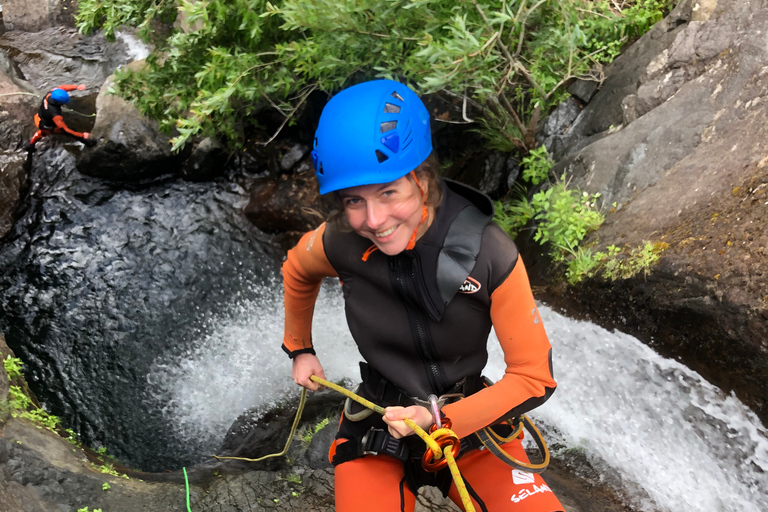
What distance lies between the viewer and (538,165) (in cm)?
487

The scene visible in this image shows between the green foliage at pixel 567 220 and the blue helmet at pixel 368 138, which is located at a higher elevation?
the blue helmet at pixel 368 138

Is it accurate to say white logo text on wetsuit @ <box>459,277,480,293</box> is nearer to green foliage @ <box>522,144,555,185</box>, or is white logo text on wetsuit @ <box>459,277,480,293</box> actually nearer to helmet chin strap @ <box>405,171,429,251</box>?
helmet chin strap @ <box>405,171,429,251</box>

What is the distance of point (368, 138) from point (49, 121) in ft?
26.3

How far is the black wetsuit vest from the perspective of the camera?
1.81 metres

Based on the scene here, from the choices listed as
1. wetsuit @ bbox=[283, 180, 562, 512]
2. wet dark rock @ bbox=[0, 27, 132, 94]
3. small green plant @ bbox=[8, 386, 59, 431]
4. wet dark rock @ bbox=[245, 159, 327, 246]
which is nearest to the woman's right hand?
wetsuit @ bbox=[283, 180, 562, 512]

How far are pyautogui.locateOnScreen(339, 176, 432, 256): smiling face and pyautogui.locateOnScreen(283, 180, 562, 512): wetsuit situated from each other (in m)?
0.10

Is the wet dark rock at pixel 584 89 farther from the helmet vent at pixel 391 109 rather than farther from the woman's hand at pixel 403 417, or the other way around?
the woman's hand at pixel 403 417

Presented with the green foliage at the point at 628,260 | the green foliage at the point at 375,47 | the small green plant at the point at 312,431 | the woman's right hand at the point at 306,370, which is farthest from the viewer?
the small green plant at the point at 312,431

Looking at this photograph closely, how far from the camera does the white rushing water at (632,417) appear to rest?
A: 2.85 metres

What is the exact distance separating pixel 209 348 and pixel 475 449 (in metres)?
4.15

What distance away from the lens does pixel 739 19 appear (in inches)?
153

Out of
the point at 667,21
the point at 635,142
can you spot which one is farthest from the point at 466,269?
the point at 667,21


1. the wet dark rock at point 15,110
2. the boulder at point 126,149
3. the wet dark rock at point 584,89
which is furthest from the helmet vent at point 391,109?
the wet dark rock at point 15,110

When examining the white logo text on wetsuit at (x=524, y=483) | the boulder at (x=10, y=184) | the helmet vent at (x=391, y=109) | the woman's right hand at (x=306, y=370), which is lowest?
the boulder at (x=10, y=184)
